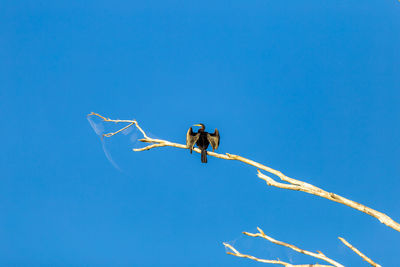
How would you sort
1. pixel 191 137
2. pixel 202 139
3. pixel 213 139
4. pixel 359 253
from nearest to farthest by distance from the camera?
pixel 359 253 < pixel 191 137 < pixel 202 139 < pixel 213 139

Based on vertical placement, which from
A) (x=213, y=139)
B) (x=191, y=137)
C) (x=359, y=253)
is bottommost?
(x=359, y=253)

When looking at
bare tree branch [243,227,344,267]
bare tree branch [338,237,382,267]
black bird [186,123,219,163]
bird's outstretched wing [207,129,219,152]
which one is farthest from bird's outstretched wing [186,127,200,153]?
bare tree branch [338,237,382,267]

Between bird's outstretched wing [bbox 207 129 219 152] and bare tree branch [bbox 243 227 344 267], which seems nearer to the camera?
bare tree branch [bbox 243 227 344 267]

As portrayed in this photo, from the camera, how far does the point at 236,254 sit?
27.6 feet

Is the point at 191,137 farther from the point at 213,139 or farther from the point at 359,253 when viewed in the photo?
the point at 359,253

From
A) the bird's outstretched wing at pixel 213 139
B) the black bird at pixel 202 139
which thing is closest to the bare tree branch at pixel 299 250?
the black bird at pixel 202 139

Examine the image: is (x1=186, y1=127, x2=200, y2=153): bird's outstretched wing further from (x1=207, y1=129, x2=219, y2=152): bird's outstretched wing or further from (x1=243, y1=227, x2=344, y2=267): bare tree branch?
(x1=243, y1=227, x2=344, y2=267): bare tree branch

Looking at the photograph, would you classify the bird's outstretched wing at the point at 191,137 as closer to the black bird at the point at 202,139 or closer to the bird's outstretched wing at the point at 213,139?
the black bird at the point at 202,139

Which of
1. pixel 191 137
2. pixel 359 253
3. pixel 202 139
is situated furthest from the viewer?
pixel 202 139

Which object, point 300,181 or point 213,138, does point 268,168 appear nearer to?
point 300,181

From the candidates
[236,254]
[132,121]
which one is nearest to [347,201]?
[236,254]

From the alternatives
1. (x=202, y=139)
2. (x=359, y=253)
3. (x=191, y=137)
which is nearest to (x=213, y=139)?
(x=202, y=139)

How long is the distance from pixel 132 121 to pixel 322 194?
25.0ft

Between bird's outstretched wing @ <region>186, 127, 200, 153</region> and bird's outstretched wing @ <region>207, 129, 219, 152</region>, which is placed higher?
bird's outstretched wing @ <region>207, 129, 219, 152</region>
